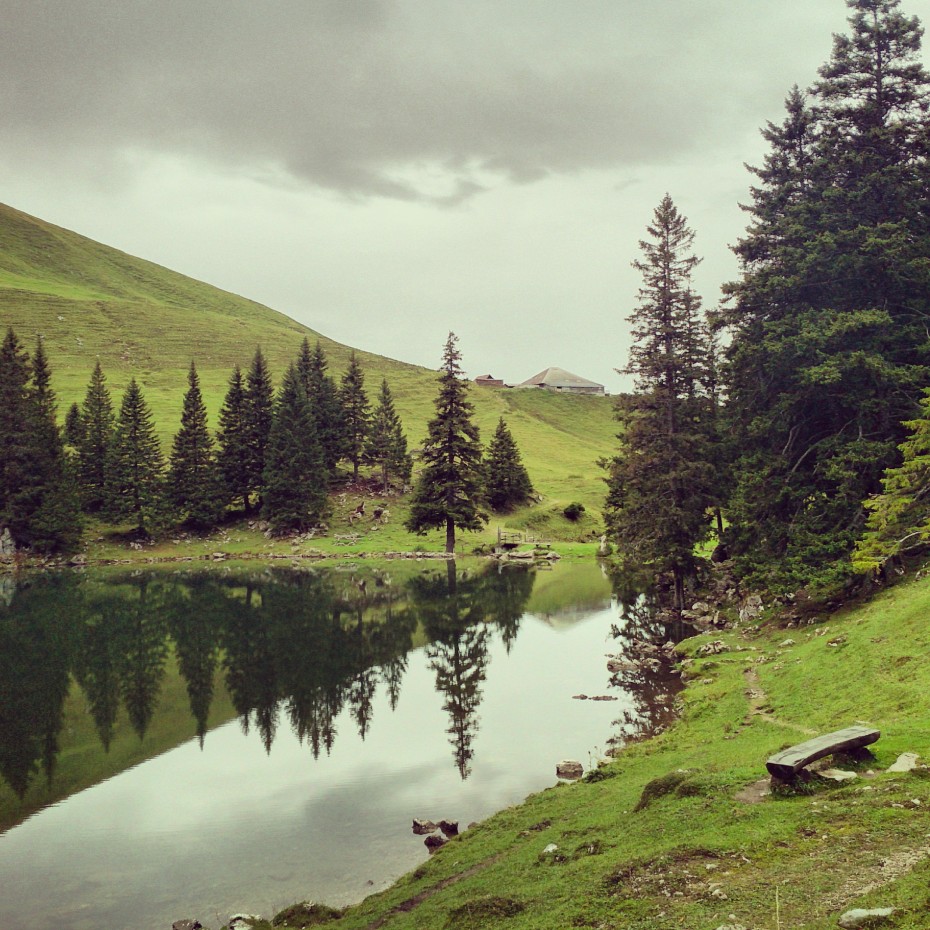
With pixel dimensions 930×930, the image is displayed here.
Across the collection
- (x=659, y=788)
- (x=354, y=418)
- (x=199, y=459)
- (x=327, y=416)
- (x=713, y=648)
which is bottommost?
(x=713, y=648)

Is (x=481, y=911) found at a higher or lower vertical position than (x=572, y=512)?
lower

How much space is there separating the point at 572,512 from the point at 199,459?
163 ft

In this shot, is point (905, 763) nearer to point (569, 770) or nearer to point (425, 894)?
point (425, 894)

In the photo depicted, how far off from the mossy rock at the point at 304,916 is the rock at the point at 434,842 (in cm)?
335

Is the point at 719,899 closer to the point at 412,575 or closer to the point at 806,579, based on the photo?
the point at 806,579

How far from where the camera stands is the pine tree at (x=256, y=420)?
96188mm

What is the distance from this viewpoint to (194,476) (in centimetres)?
9575

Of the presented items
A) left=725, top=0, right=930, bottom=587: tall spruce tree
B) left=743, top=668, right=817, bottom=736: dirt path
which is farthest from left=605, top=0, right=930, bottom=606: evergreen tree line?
left=743, top=668, right=817, bottom=736: dirt path

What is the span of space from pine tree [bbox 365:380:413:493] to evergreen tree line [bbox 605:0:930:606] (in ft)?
193

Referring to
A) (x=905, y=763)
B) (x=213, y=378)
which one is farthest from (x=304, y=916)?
(x=213, y=378)

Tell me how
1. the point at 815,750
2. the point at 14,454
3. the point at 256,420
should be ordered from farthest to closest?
the point at 256,420, the point at 14,454, the point at 815,750

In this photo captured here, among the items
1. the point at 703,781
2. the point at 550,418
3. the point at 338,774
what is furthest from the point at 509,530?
the point at 550,418

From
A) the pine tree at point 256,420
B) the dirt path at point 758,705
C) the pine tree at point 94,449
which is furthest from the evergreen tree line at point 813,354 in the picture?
the pine tree at point 94,449

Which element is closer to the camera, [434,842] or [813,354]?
[434,842]
